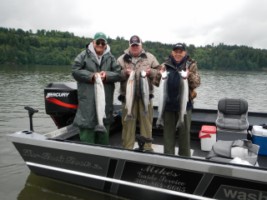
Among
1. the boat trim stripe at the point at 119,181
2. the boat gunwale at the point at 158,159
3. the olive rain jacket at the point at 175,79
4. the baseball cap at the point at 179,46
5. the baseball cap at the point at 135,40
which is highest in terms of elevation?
the baseball cap at the point at 135,40

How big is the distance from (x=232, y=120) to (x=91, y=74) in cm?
237

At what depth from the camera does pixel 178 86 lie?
391 centimetres

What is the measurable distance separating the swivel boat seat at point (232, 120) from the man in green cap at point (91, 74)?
187 cm

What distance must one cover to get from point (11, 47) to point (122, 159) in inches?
2648

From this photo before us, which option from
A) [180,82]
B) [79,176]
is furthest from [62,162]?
[180,82]

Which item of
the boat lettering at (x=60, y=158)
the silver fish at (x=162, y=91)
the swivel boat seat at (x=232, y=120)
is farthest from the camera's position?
the swivel boat seat at (x=232, y=120)

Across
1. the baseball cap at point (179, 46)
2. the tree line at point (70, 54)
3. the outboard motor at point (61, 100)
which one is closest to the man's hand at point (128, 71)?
the baseball cap at point (179, 46)

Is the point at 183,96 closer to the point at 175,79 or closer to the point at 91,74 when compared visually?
the point at 175,79

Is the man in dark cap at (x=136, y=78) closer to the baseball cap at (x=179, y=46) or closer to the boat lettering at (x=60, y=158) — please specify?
the baseball cap at (x=179, y=46)

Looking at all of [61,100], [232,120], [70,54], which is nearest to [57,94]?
[61,100]

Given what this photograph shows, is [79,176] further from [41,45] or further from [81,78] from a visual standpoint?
[41,45]

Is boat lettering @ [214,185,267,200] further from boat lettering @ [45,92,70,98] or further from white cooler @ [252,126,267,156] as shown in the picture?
boat lettering @ [45,92,70,98]

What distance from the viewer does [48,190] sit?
457 centimetres

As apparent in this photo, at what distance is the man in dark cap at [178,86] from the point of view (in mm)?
3891
